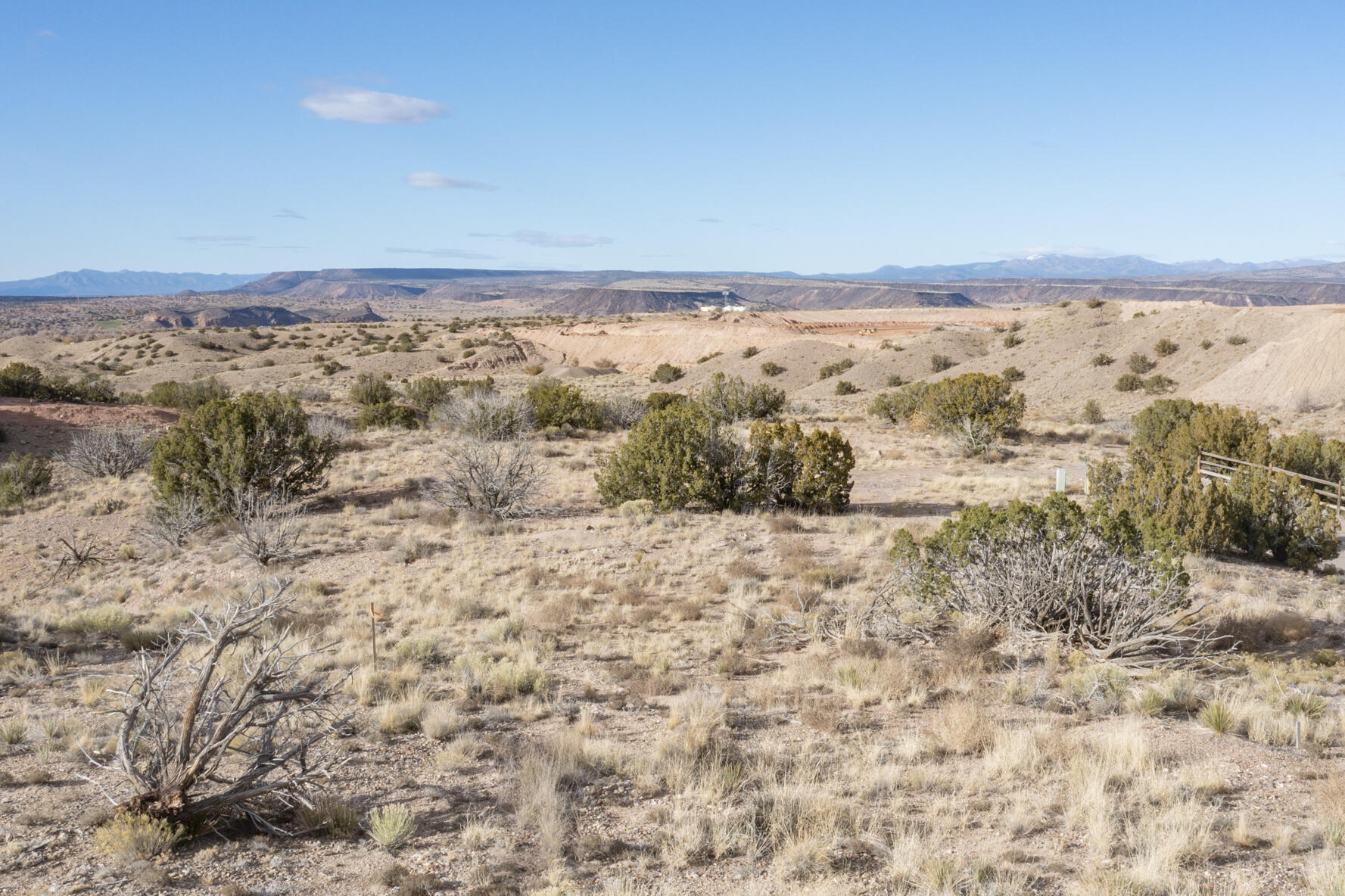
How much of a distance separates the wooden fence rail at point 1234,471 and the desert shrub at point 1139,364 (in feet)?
80.6

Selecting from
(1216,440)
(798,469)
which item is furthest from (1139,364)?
(798,469)

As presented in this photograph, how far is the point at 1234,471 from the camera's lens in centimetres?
1466

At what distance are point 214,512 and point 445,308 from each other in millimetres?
180753

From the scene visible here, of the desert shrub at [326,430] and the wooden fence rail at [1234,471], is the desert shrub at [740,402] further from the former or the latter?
the wooden fence rail at [1234,471]

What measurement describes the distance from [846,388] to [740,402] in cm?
1601

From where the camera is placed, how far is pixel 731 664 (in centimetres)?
814

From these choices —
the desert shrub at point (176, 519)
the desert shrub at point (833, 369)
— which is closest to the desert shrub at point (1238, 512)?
the desert shrub at point (176, 519)

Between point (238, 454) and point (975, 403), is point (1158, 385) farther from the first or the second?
point (238, 454)

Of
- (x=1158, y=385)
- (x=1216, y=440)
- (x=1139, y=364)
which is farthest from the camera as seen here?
(x=1139, y=364)

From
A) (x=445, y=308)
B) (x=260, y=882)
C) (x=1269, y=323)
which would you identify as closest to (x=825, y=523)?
(x=260, y=882)

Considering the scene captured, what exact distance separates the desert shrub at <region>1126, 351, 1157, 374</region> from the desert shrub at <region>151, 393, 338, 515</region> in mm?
36863

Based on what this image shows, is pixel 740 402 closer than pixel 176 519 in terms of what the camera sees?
No

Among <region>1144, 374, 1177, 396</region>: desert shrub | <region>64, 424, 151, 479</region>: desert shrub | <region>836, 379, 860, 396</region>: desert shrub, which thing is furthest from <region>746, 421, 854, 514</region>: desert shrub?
<region>836, 379, 860, 396</region>: desert shrub

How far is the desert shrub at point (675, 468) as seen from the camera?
15.3 m
